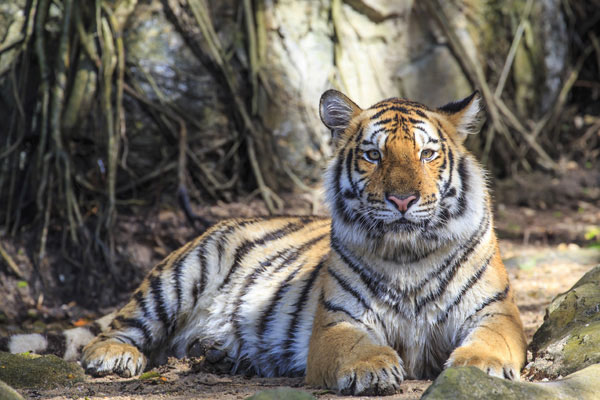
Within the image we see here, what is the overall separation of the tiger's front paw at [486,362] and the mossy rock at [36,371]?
1.76 m

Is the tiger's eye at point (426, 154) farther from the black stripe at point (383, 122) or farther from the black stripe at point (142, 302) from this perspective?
the black stripe at point (142, 302)

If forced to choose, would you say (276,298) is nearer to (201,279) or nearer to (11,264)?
(201,279)

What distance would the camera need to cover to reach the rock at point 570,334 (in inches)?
104

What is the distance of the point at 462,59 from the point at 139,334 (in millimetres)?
4654

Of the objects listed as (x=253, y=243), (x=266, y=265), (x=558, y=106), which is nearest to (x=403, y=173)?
(x=266, y=265)

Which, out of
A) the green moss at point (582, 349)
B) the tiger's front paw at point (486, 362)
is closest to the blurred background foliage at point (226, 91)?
the tiger's front paw at point (486, 362)

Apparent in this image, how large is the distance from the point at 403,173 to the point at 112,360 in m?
1.76

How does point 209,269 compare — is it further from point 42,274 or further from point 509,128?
point 509,128

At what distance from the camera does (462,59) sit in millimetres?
7094

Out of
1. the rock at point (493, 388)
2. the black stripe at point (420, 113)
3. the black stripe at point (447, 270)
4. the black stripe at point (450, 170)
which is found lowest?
the rock at point (493, 388)

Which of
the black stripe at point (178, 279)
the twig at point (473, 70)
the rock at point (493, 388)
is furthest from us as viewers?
the twig at point (473, 70)

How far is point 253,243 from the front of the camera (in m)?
4.05

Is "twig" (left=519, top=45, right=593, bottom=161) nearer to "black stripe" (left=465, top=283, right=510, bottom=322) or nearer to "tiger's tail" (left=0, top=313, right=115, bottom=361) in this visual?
Result: "black stripe" (left=465, top=283, right=510, bottom=322)

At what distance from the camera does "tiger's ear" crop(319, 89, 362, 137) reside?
325cm
